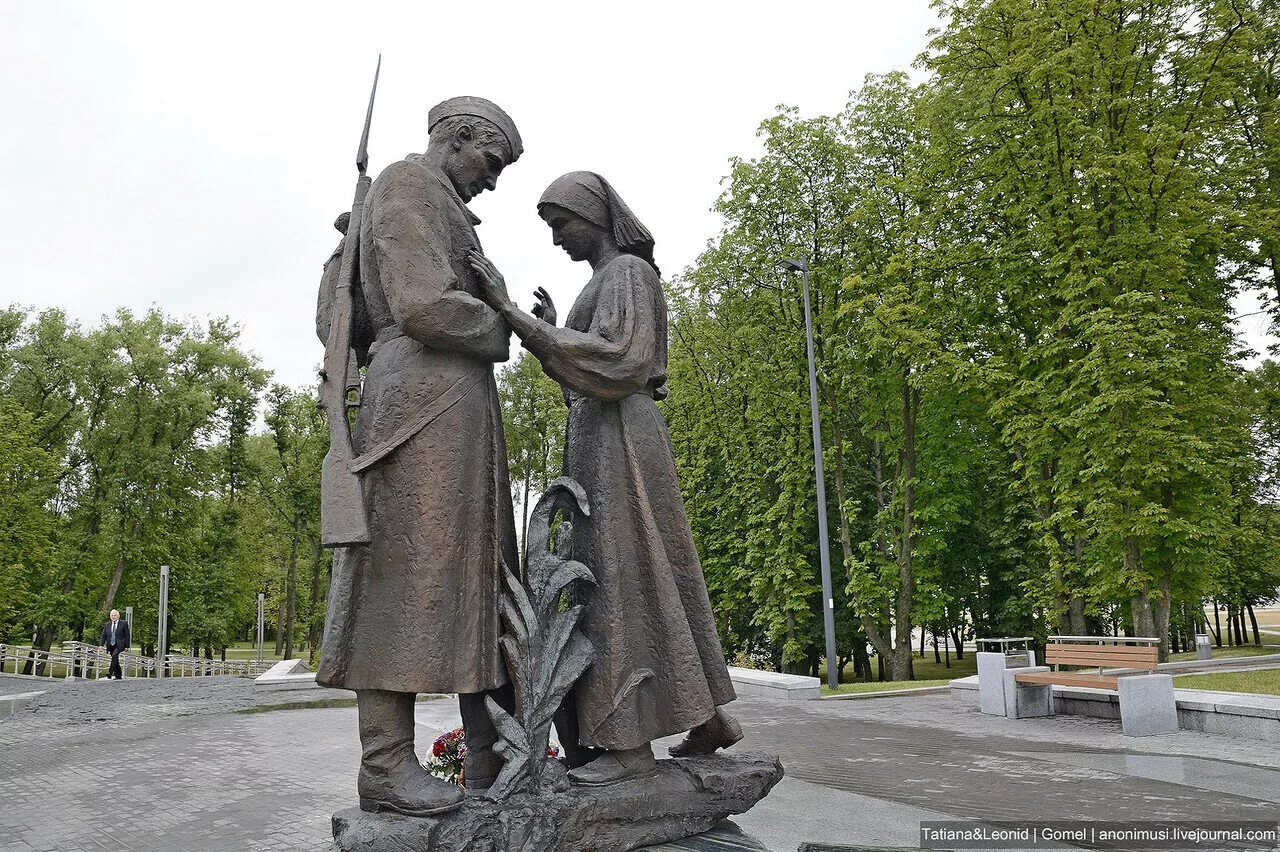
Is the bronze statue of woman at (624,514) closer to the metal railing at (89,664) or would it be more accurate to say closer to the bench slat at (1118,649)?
the bench slat at (1118,649)

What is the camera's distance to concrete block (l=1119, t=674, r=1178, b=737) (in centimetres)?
995

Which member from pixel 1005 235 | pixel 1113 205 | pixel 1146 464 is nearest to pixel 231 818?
pixel 1146 464

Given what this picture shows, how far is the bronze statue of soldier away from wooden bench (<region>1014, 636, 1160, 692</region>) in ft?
31.5

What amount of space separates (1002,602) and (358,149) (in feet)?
84.9

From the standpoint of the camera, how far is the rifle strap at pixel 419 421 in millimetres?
3039

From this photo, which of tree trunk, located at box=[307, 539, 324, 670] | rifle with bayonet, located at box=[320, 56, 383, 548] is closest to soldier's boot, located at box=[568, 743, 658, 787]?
rifle with bayonet, located at box=[320, 56, 383, 548]

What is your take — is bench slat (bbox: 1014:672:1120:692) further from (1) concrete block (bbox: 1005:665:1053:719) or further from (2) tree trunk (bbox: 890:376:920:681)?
(2) tree trunk (bbox: 890:376:920:681)

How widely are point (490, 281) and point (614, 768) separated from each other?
75.0 inches

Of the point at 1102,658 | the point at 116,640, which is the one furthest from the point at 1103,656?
the point at 116,640

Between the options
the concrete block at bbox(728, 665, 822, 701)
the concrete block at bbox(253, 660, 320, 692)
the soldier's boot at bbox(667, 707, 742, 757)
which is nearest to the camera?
the soldier's boot at bbox(667, 707, 742, 757)

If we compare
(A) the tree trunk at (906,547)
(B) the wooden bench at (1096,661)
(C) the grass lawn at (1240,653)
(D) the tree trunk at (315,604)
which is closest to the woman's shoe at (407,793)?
(B) the wooden bench at (1096,661)

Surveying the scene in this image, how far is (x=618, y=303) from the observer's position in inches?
139

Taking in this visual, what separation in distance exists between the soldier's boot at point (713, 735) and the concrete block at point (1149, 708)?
8407 mm

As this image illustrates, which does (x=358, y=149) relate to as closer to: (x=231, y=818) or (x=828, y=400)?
(x=231, y=818)
